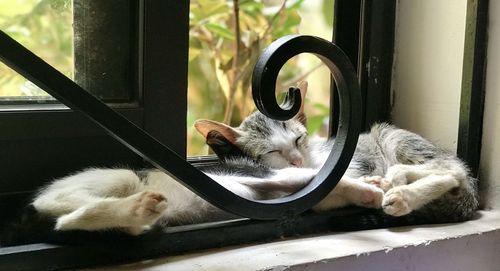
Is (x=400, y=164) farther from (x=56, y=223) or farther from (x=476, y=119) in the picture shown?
(x=56, y=223)

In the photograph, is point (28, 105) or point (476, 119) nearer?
point (28, 105)

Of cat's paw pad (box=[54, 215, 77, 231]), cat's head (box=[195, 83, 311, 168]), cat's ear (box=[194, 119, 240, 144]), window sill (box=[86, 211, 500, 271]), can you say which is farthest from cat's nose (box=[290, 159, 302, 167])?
cat's paw pad (box=[54, 215, 77, 231])

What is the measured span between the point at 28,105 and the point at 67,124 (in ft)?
0.25

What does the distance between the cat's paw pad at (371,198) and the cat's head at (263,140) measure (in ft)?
1.09

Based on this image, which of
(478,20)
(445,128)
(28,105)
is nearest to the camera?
(28,105)

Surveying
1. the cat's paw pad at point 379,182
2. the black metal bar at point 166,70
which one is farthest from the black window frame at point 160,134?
the cat's paw pad at point 379,182

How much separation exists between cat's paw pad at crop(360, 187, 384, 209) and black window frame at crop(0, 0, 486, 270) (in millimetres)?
15

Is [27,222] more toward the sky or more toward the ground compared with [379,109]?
more toward the ground

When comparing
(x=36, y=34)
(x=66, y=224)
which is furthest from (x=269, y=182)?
(x=36, y=34)

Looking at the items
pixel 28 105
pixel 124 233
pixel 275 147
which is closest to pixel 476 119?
pixel 275 147

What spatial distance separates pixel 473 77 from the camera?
1225mm

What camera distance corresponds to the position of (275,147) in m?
1.49

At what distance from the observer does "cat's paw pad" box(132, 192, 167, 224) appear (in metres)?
0.83

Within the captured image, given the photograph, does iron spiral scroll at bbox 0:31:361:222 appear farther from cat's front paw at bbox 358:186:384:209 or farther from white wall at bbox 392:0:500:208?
white wall at bbox 392:0:500:208
